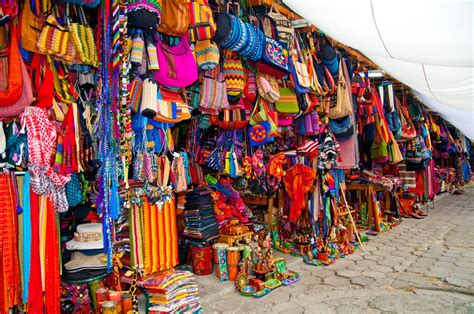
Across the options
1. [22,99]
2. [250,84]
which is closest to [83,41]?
[22,99]

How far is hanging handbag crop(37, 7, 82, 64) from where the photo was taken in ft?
8.94

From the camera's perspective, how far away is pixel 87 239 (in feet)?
11.2

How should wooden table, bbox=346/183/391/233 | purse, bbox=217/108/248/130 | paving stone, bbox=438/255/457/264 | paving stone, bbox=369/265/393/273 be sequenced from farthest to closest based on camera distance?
wooden table, bbox=346/183/391/233
paving stone, bbox=438/255/457/264
paving stone, bbox=369/265/393/273
purse, bbox=217/108/248/130

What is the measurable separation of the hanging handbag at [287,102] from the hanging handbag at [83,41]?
2.52m

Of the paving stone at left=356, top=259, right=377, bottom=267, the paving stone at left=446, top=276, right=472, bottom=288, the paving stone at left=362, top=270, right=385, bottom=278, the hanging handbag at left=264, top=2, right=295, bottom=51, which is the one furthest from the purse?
the paving stone at left=446, top=276, right=472, bottom=288

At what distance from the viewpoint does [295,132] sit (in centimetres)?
566

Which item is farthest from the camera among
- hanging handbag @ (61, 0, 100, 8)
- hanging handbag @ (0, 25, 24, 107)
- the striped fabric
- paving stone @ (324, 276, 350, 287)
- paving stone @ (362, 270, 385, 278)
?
paving stone @ (362, 270, 385, 278)

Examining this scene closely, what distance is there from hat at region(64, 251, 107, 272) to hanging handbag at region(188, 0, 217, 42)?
2228 mm

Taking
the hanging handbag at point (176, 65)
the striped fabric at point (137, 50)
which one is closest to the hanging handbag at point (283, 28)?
the hanging handbag at point (176, 65)

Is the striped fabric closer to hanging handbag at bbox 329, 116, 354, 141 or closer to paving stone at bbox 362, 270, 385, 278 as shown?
hanging handbag at bbox 329, 116, 354, 141

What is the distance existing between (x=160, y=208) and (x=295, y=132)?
2599 millimetres

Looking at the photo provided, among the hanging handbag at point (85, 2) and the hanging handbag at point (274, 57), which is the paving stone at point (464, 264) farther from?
the hanging handbag at point (85, 2)

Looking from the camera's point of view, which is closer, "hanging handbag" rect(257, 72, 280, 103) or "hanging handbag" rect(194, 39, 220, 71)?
"hanging handbag" rect(194, 39, 220, 71)

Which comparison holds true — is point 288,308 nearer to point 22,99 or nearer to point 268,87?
point 268,87
